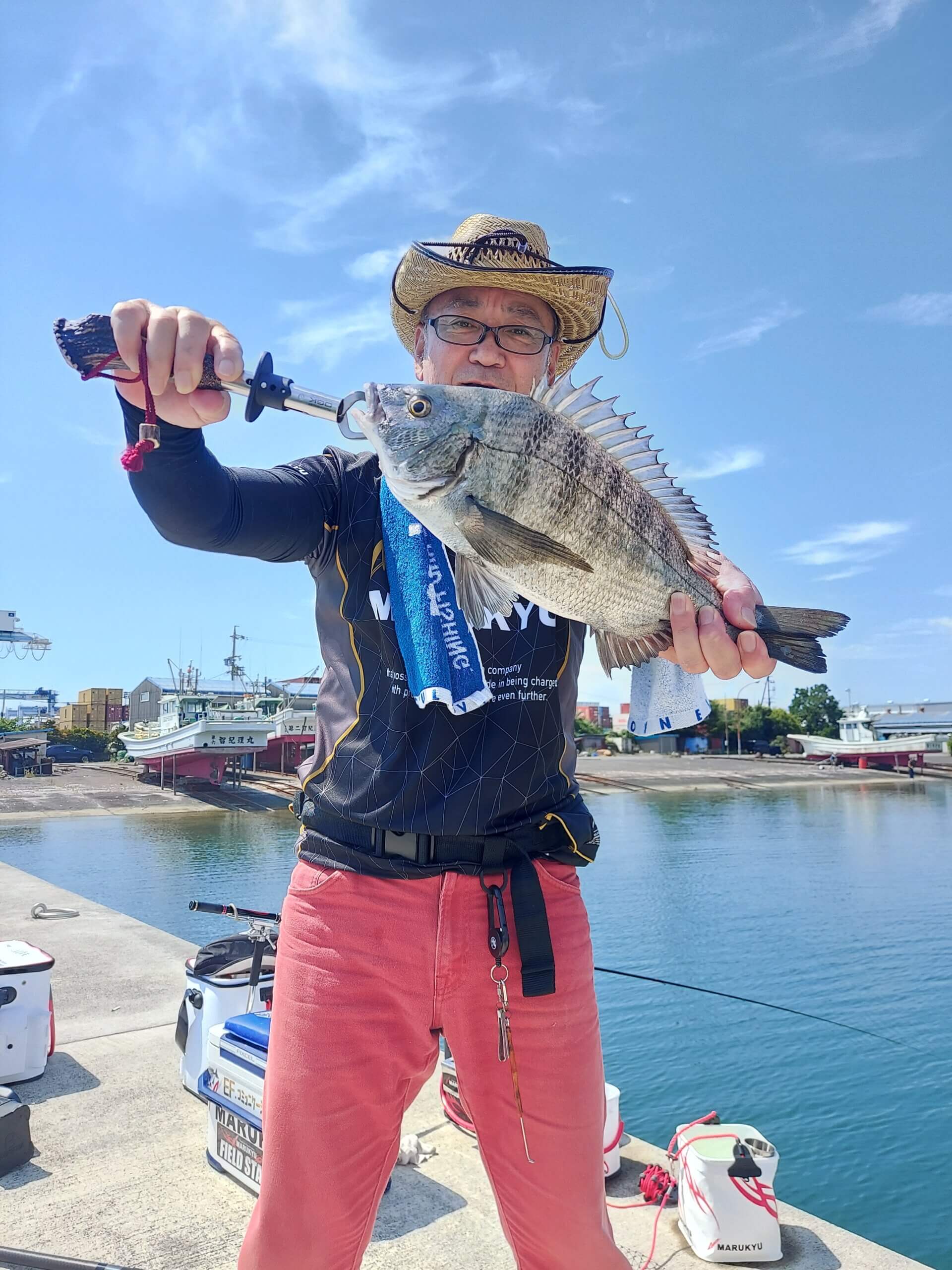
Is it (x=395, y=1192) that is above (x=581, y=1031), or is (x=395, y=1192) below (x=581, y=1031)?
below

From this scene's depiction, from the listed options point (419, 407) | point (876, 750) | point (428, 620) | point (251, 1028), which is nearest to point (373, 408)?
point (419, 407)

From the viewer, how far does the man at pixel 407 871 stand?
77.9 inches

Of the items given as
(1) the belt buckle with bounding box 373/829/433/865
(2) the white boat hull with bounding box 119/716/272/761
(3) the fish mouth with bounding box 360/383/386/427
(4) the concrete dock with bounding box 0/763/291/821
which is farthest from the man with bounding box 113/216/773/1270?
(2) the white boat hull with bounding box 119/716/272/761

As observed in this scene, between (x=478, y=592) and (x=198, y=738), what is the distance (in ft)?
136

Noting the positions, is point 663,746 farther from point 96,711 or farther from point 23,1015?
point 23,1015

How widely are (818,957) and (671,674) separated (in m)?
14.7

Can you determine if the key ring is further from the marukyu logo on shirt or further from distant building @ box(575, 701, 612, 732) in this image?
distant building @ box(575, 701, 612, 732)

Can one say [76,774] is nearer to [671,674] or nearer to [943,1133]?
[943,1133]

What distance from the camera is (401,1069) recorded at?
2.08 metres

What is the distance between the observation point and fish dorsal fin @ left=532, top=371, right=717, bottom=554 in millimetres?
2119

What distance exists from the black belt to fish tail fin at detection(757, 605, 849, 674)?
0.82 m

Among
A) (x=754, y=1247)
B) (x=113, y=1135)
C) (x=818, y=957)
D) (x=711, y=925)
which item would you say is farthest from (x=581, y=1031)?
(x=711, y=925)

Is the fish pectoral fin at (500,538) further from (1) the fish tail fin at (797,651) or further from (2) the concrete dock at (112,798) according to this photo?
(2) the concrete dock at (112,798)

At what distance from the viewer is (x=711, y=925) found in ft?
56.1
